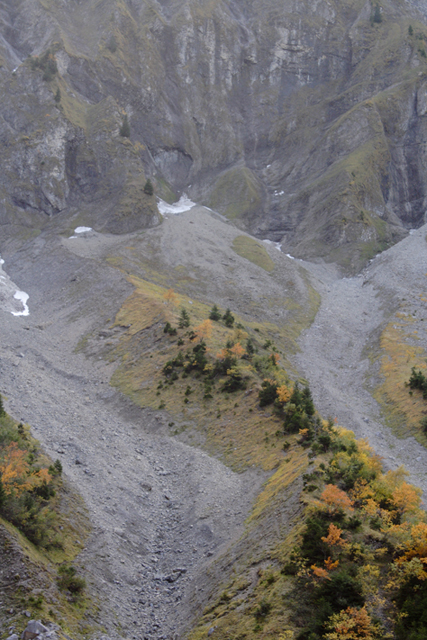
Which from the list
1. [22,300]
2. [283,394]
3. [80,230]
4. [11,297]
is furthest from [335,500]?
[80,230]

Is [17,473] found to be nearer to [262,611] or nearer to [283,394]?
[262,611]

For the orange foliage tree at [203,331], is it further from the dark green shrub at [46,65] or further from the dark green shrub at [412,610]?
the dark green shrub at [46,65]

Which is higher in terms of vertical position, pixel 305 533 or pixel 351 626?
pixel 351 626

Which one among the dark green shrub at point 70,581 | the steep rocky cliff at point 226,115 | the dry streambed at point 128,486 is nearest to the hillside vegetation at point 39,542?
the dark green shrub at point 70,581

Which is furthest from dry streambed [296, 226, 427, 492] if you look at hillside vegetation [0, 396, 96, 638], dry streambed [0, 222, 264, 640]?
hillside vegetation [0, 396, 96, 638]

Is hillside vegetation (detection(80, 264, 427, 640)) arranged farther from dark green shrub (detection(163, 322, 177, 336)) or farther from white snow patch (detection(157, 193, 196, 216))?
white snow patch (detection(157, 193, 196, 216))

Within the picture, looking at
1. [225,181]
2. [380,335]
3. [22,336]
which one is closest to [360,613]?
[22,336]
